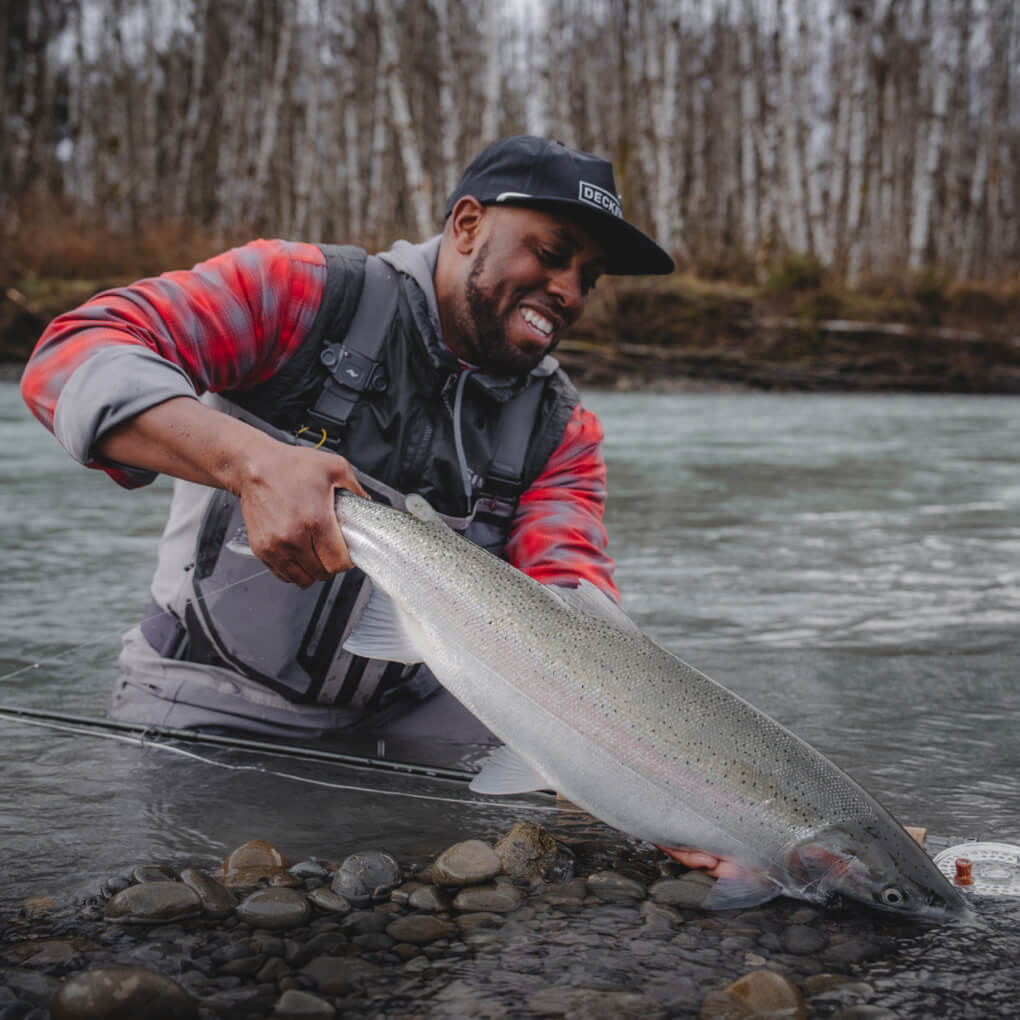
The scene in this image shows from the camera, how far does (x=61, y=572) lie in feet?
19.3

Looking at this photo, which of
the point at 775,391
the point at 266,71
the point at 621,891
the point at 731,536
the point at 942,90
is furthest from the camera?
the point at 266,71

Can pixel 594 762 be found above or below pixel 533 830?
above

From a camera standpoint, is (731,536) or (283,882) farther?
(731,536)

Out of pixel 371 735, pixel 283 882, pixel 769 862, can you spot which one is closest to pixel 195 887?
pixel 283 882

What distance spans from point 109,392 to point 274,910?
1.14 meters

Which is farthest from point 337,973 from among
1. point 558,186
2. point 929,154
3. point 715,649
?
point 929,154

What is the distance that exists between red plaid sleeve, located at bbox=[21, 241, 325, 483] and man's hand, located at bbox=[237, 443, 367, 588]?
345mm

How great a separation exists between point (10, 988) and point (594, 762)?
1.12m

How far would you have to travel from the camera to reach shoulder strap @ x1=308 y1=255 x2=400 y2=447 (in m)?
3.31

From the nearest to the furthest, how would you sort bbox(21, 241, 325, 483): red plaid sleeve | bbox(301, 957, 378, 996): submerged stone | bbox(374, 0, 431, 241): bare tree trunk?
bbox(301, 957, 378, 996): submerged stone
bbox(21, 241, 325, 483): red plaid sleeve
bbox(374, 0, 431, 241): bare tree trunk

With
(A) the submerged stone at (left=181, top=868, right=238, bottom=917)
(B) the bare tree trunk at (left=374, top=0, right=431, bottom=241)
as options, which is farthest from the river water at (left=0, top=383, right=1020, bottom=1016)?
(B) the bare tree trunk at (left=374, top=0, right=431, bottom=241)

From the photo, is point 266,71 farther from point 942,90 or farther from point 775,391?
point 775,391

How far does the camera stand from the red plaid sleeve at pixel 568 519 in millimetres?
3438

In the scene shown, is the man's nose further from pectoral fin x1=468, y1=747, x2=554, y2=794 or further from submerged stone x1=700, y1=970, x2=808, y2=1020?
submerged stone x1=700, y1=970, x2=808, y2=1020
